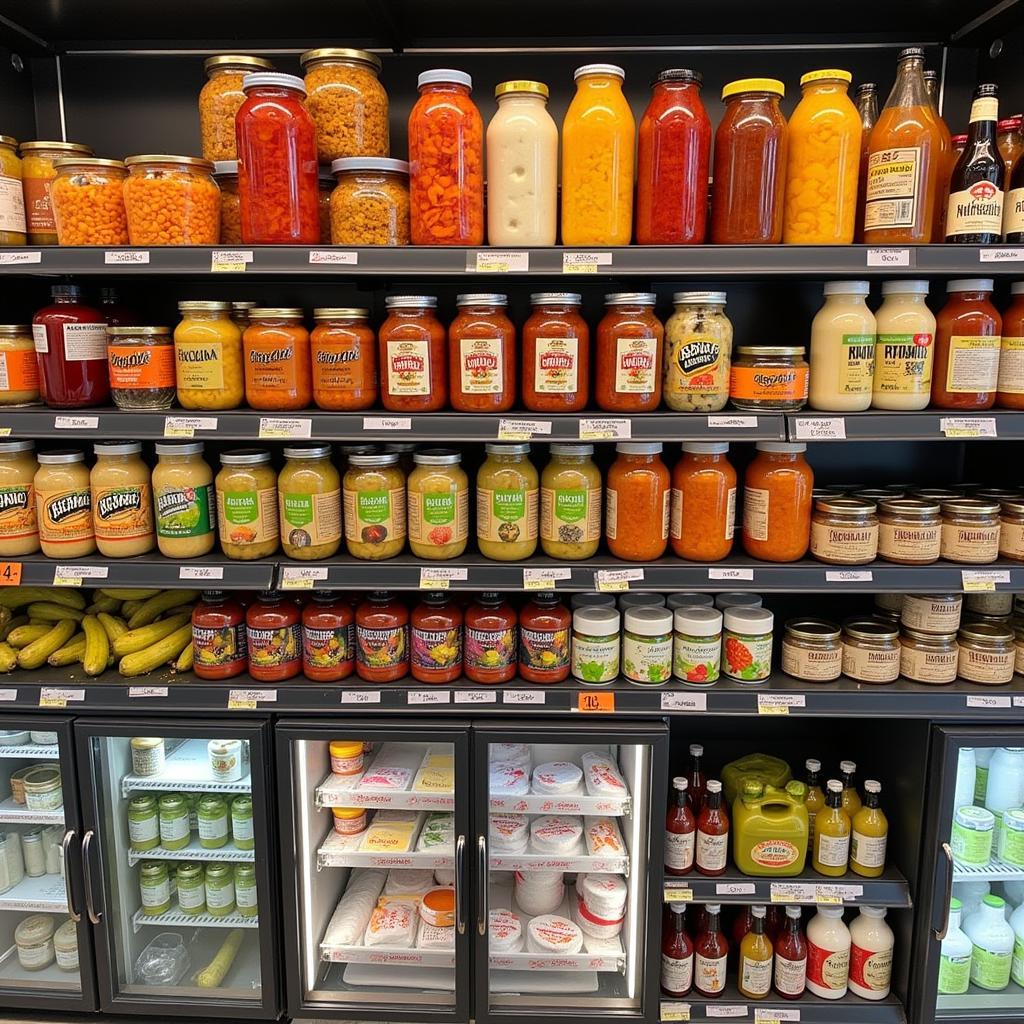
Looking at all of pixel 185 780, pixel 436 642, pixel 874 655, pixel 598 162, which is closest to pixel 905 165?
Result: pixel 598 162

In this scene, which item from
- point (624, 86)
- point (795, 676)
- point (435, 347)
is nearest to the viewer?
point (435, 347)

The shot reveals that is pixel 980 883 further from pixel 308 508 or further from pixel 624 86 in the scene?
pixel 624 86

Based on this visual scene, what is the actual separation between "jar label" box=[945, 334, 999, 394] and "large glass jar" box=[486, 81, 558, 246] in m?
1.04

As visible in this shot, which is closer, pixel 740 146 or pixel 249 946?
pixel 740 146

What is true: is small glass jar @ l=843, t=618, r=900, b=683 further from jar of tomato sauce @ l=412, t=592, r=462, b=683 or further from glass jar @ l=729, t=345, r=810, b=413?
jar of tomato sauce @ l=412, t=592, r=462, b=683

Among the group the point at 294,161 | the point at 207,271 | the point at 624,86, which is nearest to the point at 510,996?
the point at 207,271

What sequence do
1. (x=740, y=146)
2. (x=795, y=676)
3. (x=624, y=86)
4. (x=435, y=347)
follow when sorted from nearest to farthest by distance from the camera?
(x=740, y=146) → (x=435, y=347) → (x=795, y=676) → (x=624, y=86)

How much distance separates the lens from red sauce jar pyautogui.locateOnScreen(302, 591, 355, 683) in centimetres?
209

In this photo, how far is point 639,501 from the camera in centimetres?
202

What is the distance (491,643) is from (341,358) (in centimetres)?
83

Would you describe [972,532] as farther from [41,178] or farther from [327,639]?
[41,178]

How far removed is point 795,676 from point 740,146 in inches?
53.3

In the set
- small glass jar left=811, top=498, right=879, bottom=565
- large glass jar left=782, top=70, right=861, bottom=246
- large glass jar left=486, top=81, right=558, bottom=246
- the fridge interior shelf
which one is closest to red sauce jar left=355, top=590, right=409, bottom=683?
the fridge interior shelf

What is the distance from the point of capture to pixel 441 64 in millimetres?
2324
